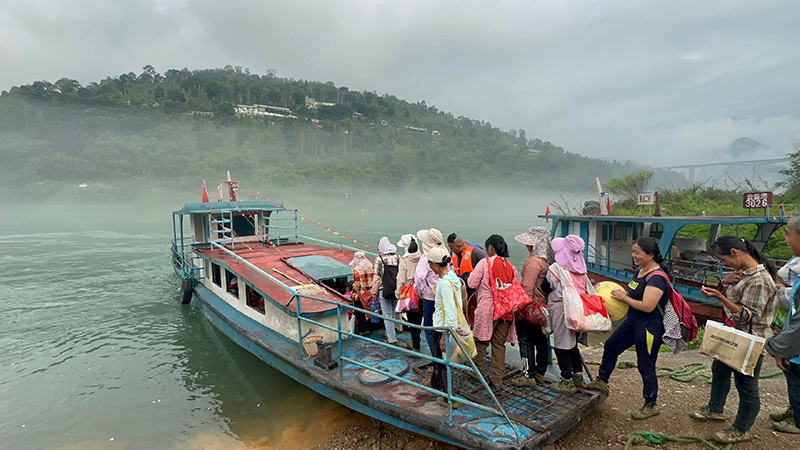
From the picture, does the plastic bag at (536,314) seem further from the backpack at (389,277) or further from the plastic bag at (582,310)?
the backpack at (389,277)

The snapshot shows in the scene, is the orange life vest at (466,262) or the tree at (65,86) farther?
the tree at (65,86)

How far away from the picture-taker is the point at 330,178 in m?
87.4

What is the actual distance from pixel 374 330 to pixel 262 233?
6.60m

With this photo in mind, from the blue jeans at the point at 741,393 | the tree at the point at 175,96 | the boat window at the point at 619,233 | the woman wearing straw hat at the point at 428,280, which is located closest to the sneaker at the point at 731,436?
the blue jeans at the point at 741,393

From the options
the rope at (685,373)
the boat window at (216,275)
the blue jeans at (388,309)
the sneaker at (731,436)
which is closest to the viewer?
the sneaker at (731,436)

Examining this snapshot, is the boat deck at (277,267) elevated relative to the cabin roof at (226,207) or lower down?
lower down

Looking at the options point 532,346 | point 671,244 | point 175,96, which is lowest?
point 532,346

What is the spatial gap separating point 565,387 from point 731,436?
139 centimetres

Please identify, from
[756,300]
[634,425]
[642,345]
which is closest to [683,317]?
[642,345]

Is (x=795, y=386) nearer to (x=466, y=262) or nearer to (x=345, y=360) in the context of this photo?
(x=466, y=262)

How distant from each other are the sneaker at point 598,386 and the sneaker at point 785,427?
1431 mm

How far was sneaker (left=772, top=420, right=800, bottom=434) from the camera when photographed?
3646 mm

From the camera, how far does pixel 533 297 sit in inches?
156

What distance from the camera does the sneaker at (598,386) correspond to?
165 inches
